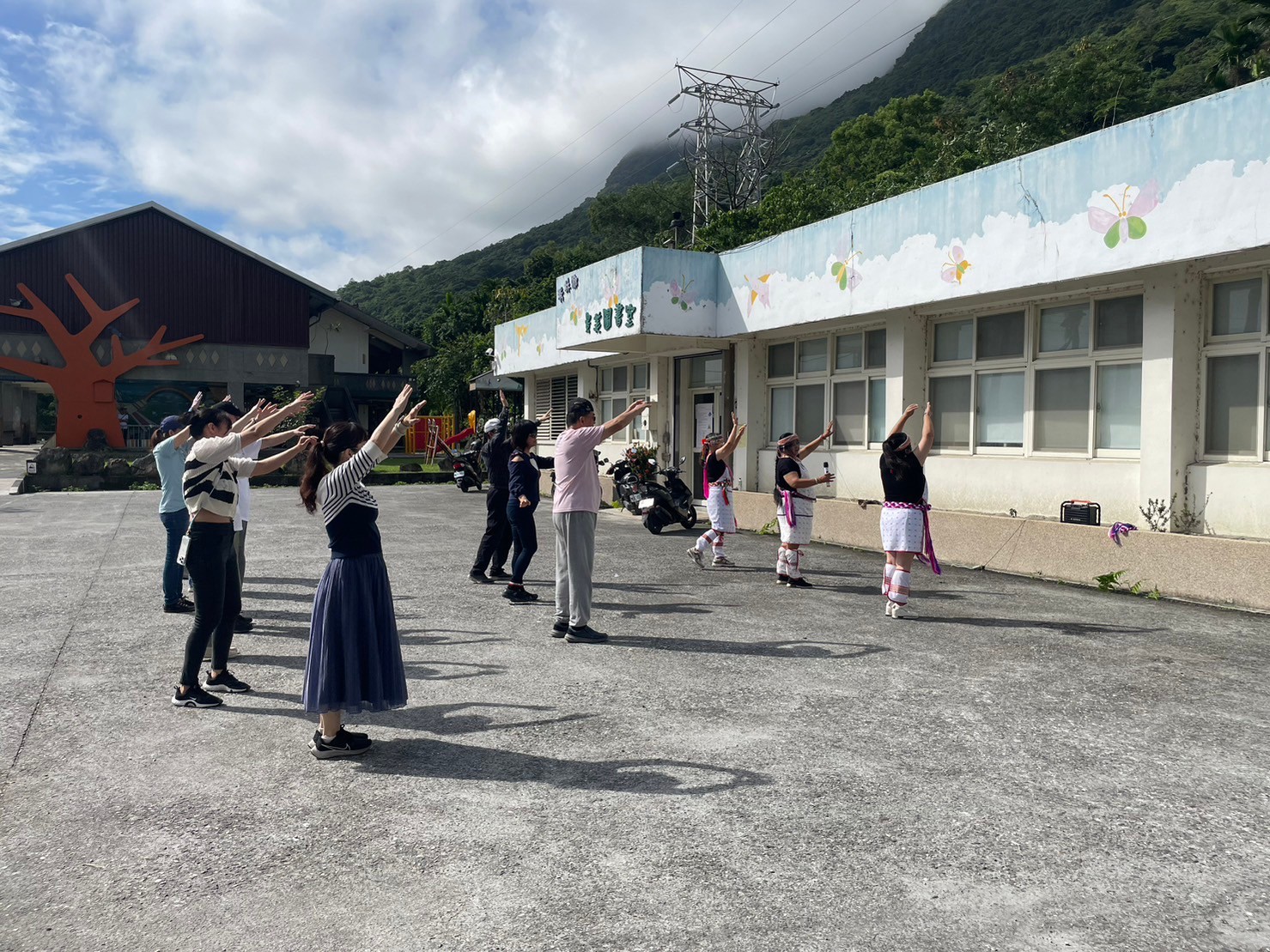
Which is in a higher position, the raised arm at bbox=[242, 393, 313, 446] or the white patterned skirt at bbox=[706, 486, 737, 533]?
the raised arm at bbox=[242, 393, 313, 446]

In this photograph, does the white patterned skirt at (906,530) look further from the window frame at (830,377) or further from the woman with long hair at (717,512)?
the window frame at (830,377)

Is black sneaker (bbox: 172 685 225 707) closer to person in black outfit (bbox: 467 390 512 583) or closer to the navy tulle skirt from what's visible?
the navy tulle skirt

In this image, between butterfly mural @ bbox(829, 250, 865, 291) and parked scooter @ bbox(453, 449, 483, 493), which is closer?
butterfly mural @ bbox(829, 250, 865, 291)

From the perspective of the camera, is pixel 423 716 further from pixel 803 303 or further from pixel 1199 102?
pixel 803 303

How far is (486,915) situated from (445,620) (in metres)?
5.07

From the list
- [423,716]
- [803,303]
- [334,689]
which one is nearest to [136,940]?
[334,689]

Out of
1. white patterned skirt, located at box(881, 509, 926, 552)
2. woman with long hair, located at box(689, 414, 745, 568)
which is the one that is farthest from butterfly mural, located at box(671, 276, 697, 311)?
white patterned skirt, located at box(881, 509, 926, 552)

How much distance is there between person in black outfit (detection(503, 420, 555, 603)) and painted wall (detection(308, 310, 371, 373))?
1505 inches

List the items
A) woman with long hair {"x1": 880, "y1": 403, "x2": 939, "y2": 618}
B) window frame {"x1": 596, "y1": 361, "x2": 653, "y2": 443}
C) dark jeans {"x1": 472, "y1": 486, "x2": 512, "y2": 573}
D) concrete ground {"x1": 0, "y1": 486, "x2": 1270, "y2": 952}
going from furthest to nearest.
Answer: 1. window frame {"x1": 596, "y1": 361, "x2": 653, "y2": 443}
2. dark jeans {"x1": 472, "y1": 486, "x2": 512, "y2": 573}
3. woman with long hair {"x1": 880, "y1": 403, "x2": 939, "y2": 618}
4. concrete ground {"x1": 0, "y1": 486, "x2": 1270, "y2": 952}

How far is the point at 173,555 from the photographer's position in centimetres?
834

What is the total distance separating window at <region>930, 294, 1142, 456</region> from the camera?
11.1 meters

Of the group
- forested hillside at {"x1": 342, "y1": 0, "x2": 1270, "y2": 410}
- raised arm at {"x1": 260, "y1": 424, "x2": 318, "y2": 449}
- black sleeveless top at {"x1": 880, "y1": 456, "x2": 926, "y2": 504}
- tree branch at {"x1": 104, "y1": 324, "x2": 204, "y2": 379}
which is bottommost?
black sleeveless top at {"x1": 880, "y1": 456, "x2": 926, "y2": 504}

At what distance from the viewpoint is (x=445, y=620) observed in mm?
8188

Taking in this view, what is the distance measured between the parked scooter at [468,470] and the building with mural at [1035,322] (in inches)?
323
